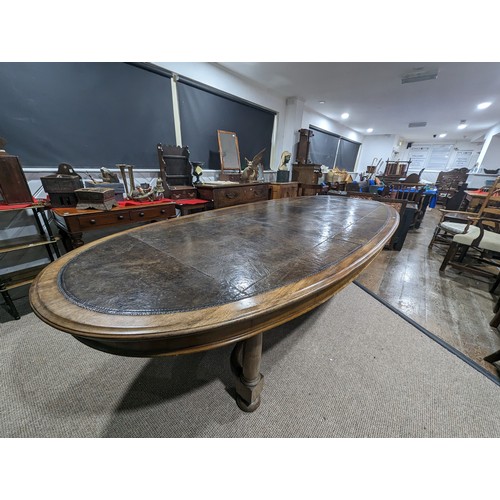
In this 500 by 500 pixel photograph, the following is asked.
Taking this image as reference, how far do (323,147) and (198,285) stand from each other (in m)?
6.93

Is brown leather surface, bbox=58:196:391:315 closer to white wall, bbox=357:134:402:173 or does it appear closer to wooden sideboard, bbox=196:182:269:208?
wooden sideboard, bbox=196:182:269:208

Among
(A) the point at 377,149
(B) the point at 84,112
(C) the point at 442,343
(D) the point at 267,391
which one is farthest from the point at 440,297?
(A) the point at 377,149

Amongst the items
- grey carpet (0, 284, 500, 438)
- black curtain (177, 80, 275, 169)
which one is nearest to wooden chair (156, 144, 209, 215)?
black curtain (177, 80, 275, 169)

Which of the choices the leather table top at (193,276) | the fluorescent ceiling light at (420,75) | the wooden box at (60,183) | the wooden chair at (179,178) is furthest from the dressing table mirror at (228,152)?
the fluorescent ceiling light at (420,75)

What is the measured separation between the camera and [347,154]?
25.5ft

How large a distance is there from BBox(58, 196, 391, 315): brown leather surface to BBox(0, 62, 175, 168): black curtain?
160 cm

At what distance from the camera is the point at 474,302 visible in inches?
76.0

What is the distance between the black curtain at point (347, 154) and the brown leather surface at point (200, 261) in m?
7.23

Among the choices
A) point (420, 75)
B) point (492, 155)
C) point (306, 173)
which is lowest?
point (306, 173)

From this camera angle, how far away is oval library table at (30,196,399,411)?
0.48 metres

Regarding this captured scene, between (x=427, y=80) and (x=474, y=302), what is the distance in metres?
3.55

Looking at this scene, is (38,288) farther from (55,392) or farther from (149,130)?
(149,130)

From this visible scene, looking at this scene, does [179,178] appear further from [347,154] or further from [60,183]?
[347,154]

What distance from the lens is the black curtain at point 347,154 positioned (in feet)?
23.7
